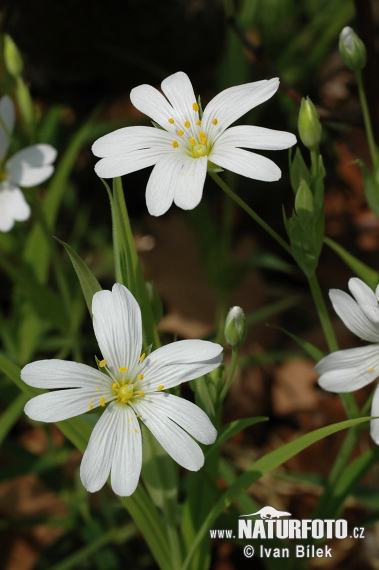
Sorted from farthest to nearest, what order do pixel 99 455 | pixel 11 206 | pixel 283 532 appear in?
pixel 11 206, pixel 283 532, pixel 99 455

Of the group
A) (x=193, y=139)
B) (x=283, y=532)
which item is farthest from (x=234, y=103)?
(x=283, y=532)

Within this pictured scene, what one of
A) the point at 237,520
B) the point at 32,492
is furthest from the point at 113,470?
the point at 32,492

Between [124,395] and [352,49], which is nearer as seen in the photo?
[124,395]

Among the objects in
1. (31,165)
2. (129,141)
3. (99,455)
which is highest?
(31,165)

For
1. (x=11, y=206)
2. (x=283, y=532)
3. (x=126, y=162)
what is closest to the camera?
(x=126, y=162)

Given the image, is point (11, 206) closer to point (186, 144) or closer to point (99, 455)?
point (186, 144)

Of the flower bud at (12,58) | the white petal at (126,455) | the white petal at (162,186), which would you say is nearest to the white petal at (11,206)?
the flower bud at (12,58)

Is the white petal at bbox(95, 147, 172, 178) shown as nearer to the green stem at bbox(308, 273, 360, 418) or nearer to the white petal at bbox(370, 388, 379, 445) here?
the green stem at bbox(308, 273, 360, 418)
